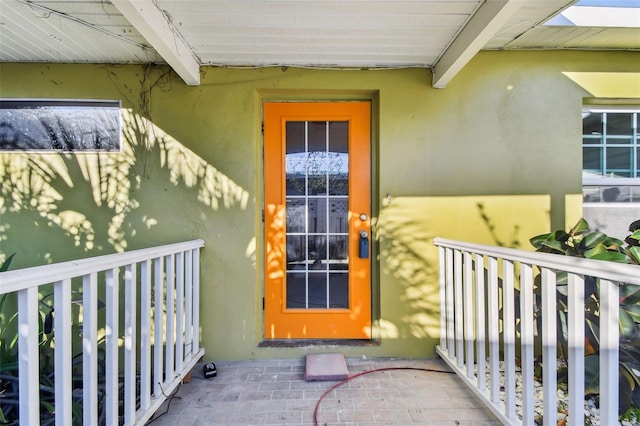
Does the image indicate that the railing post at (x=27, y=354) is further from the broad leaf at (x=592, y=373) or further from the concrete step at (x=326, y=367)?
the broad leaf at (x=592, y=373)

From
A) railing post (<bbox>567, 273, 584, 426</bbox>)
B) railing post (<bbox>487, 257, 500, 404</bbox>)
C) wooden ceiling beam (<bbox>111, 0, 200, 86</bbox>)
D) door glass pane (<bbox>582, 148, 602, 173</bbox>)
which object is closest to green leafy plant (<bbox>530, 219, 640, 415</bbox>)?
railing post (<bbox>487, 257, 500, 404</bbox>)

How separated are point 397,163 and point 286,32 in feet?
4.14

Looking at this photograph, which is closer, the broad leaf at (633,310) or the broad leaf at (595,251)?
the broad leaf at (633,310)

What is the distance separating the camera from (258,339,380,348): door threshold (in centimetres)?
243

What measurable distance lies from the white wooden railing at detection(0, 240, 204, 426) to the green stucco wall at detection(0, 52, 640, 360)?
11.2 inches

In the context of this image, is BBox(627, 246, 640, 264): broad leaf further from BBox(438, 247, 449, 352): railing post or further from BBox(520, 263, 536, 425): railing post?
BBox(438, 247, 449, 352): railing post

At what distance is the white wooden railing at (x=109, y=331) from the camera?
3.21 ft

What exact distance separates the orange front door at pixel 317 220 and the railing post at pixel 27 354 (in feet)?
5.35

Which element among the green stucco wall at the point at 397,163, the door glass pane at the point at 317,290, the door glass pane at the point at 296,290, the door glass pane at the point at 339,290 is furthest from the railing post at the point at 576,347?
the door glass pane at the point at 296,290

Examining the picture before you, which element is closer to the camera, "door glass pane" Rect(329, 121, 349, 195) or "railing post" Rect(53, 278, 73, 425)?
"railing post" Rect(53, 278, 73, 425)

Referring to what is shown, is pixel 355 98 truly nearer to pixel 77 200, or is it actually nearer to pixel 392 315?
pixel 392 315

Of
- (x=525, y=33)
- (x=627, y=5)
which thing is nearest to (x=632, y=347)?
(x=525, y=33)

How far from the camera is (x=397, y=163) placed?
243 cm

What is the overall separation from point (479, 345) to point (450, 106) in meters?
1.81
